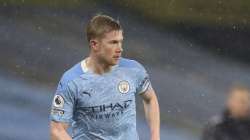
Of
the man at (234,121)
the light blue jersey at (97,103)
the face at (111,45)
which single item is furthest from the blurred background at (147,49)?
the face at (111,45)

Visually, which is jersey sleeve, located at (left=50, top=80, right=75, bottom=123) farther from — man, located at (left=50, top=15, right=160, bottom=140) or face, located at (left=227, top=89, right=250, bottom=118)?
face, located at (left=227, top=89, right=250, bottom=118)

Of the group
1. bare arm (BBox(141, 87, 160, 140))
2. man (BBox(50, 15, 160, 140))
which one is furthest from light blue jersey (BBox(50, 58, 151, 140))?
bare arm (BBox(141, 87, 160, 140))

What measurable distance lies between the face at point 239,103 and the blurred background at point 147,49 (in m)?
0.06

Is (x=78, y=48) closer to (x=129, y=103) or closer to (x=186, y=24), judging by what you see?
(x=186, y=24)

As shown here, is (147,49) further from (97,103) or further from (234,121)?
(97,103)

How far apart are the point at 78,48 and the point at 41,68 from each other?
0.26 metres

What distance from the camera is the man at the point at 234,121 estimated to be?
4.71 meters

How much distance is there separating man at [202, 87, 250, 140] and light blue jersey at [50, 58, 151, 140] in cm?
123

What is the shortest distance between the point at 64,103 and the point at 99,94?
0.16 metres

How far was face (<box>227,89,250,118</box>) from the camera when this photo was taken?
4.73 meters

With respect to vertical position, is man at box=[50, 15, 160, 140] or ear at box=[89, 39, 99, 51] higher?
ear at box=[89, 39, 99, 51]

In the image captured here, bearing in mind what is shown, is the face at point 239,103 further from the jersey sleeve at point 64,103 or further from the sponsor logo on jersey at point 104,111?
the jersey sleeve at point 64,103

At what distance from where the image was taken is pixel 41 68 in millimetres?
4793

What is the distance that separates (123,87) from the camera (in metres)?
3.55
